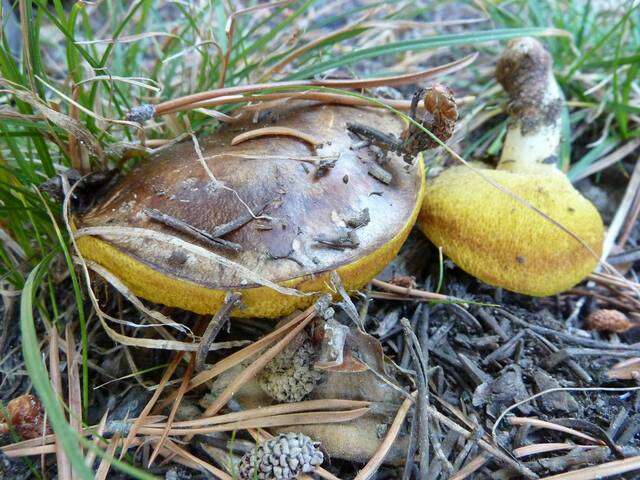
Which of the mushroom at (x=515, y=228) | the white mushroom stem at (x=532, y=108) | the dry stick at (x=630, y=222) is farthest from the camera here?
the dry stick at (x=630, y=222)

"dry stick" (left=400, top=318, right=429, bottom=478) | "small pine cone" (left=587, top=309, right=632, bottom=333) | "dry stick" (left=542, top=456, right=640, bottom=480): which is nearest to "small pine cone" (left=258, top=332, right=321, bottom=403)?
"dry stick" (left=400, top=318, right=429, bottom=478)

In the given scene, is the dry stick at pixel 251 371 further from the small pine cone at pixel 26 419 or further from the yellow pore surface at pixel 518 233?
the yellow pore surface at pixel 518 233

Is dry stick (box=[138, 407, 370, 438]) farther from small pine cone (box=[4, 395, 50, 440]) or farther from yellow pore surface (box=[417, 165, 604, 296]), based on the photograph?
yellow pore surface (box=[417, 165, 604, 296])

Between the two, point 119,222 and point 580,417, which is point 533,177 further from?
point 119,222

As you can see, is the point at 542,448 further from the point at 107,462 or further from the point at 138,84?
the point at 138,84

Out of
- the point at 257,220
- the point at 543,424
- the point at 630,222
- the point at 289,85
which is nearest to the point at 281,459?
the point at 257,220

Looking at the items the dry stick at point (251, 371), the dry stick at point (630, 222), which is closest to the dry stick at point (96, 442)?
the dry stick at point (251, 371)

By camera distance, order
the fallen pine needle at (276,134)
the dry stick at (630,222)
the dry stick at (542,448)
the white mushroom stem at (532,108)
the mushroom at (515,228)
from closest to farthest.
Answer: the dry stick at (542,448) → the fallen pine needle at (276,134) → the mushroom at (515,228) → the white mushroom stem at (532,108) → the dry stick at (630,222)
